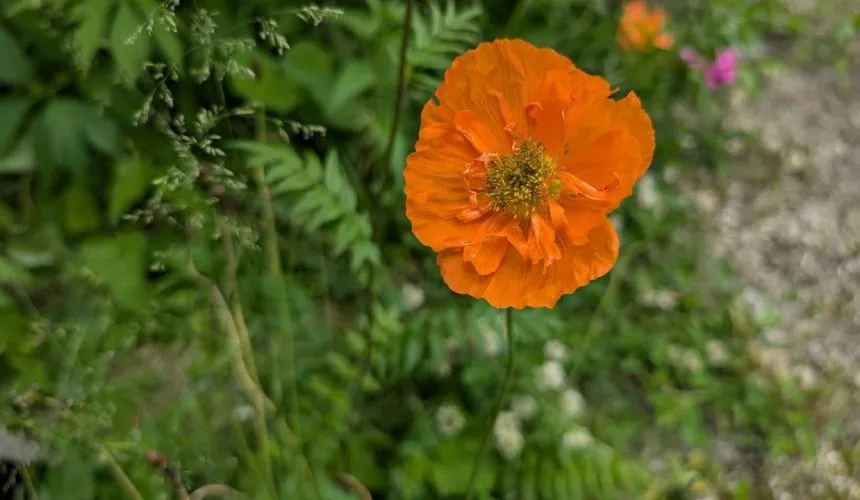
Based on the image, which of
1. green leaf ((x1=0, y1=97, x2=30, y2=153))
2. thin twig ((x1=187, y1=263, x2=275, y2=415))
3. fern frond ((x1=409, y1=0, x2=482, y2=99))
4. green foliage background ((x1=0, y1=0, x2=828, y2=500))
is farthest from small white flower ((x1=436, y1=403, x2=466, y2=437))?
green leaf ((x1=0, y1=97, x2=30, y2=153))

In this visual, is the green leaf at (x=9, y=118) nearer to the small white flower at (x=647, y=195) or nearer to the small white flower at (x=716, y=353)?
the small white flower at (x=647, y=195)

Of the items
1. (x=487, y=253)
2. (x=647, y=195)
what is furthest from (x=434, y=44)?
(x=647, y=195)

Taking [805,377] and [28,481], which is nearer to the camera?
[28,481]

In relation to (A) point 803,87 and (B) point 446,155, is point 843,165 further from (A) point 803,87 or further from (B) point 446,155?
(B) point 446,155

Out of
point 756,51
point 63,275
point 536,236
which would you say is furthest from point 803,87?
point 63,275

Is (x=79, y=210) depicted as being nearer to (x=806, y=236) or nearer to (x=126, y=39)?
(x=126, y=39)

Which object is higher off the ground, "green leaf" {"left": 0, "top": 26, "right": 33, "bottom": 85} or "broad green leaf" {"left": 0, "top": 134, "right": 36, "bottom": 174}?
"green leaf" {"left": 0, "top": 26, "right": 33, "bottom": 85}

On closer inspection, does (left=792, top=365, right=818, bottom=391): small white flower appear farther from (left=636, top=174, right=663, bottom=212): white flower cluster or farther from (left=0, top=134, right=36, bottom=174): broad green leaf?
(left=0, top=134, right=36, bottom=174): broad green leaf
